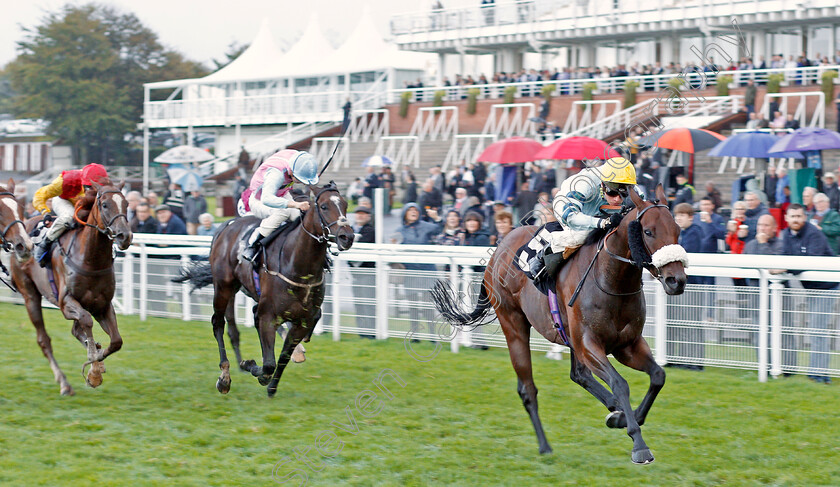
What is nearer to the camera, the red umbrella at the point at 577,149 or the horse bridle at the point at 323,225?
the horse bridle at the point at 323,225

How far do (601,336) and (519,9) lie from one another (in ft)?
86.2

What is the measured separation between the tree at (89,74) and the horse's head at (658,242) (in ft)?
125

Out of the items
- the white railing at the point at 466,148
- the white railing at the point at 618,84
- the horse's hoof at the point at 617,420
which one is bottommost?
the horse's hoof at the point at 617,420

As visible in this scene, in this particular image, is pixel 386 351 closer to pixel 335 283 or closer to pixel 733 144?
pixel 335 283

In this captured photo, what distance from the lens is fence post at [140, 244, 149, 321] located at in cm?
1094

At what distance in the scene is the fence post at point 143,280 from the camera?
10938 mm

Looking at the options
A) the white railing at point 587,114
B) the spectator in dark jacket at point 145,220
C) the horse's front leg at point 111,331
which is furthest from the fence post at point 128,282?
the white railing at point 587,114

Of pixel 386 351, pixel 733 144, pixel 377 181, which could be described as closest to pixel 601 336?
pixel 386 351

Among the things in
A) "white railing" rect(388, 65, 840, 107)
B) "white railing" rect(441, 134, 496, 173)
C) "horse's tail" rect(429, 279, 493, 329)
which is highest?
"white railing" rect(388, 65, 840, 107)

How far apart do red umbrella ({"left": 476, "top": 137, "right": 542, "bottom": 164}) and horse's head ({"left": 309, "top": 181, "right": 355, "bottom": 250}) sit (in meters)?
6.38

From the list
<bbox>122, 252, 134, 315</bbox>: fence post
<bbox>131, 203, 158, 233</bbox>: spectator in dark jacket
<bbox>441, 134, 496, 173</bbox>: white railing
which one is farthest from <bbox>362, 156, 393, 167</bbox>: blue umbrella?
<bbox>122, 252, 134, 315</bbox>: fence post

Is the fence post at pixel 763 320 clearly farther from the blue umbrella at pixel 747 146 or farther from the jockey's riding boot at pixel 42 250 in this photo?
the jockey's riding boot at pixel 42 250

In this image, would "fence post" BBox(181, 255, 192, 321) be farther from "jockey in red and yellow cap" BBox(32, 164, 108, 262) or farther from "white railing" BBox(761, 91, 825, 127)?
"white railing" BBox(761, 91, 825, 127)

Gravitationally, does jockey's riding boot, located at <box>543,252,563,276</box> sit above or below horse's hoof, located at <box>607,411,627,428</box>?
above
